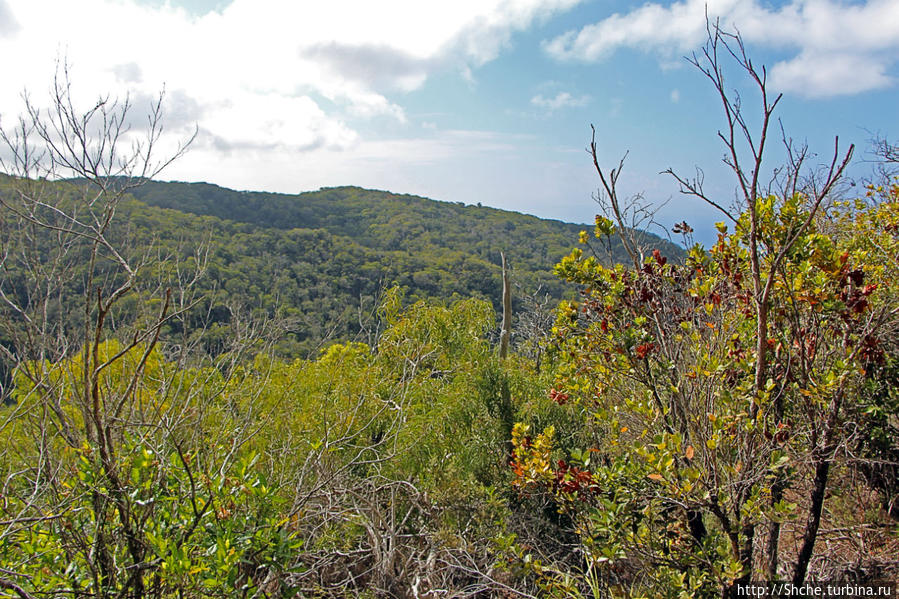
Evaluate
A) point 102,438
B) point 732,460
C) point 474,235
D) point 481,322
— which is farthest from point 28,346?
point 474,235

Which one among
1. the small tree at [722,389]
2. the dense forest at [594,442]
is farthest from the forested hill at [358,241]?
the small tree at [722,389]

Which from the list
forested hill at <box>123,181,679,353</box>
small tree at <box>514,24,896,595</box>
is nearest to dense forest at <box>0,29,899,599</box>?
small tree at <box>514,24,896,595</box>

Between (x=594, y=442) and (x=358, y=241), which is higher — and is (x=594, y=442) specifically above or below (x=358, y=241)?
below

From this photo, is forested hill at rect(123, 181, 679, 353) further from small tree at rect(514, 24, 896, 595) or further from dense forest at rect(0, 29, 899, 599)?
small tree at rect(514, 24, 896, 595)

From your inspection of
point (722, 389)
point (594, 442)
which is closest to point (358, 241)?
point (594, 442)

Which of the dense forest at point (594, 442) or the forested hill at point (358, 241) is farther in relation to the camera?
the forested hill at point (358, 241)

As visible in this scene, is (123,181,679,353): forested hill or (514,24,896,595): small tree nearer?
(514,24,896,595): small tree

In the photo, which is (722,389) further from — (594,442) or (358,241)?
(358,241)

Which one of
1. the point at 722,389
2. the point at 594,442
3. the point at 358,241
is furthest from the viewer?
the point at 358,241

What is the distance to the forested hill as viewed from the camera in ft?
115

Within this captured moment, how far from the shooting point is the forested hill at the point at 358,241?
34938 millimetres

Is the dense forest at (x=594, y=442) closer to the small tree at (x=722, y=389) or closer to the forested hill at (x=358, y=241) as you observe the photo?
the small tree at (x=722, y=389)

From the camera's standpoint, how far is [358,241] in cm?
6581

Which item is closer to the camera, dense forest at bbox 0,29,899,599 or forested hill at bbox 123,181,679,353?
dense forest at bbox 0,29,899,599
